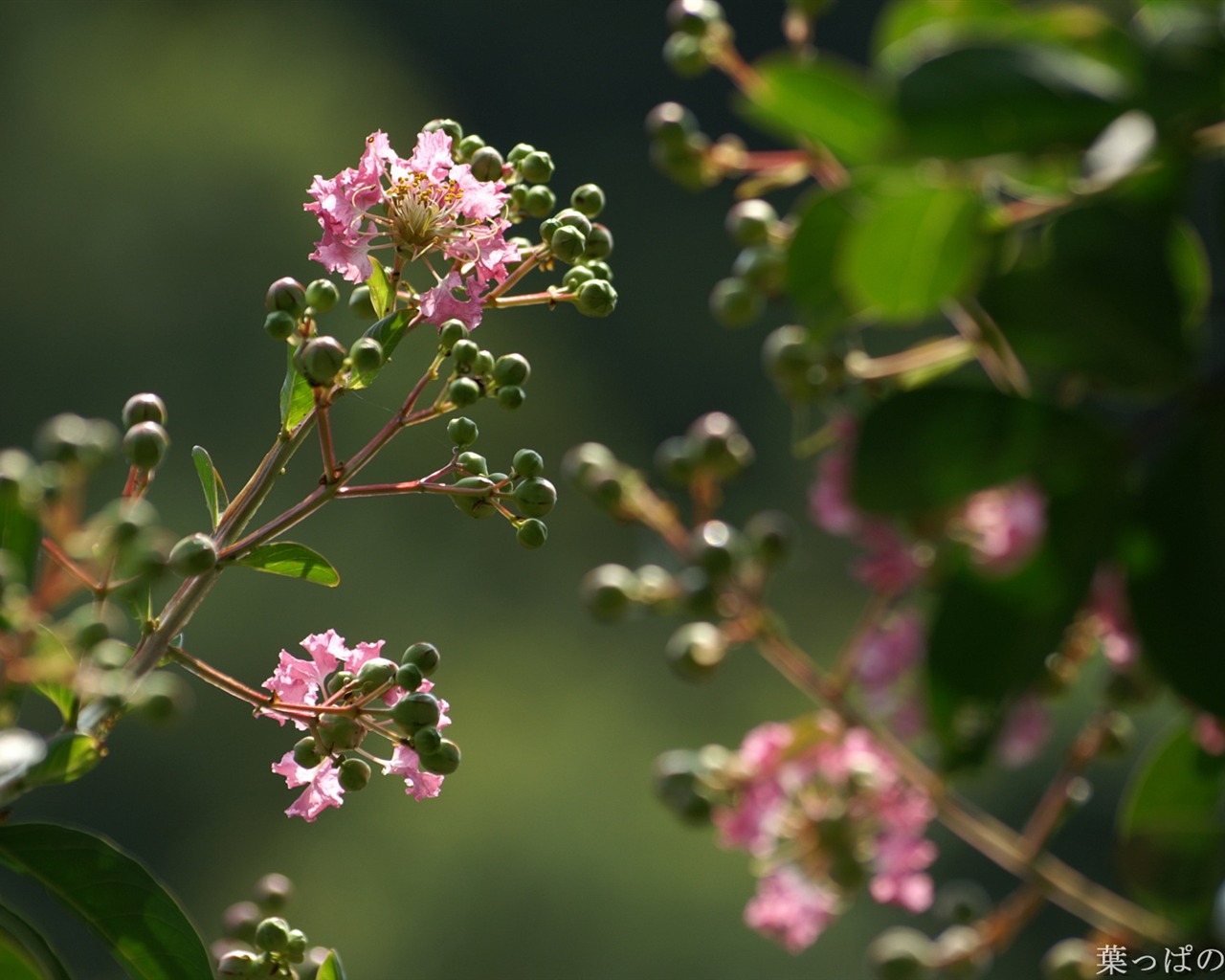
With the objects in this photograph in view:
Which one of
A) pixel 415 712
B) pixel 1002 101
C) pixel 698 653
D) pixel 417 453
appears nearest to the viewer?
pixel 1002 101

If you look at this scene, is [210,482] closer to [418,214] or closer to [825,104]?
[418,214]

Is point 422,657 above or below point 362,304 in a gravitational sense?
below

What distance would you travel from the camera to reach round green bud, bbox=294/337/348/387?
473 mm

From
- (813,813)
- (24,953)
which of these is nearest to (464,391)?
(24,953)

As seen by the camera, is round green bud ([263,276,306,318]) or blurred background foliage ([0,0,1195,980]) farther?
blurred background foliage ([0,0,1195,980])

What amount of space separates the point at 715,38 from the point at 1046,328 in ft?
0.77

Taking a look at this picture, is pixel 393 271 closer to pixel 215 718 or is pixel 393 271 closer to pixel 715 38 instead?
pixel 715 38

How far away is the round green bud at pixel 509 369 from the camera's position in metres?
0.52

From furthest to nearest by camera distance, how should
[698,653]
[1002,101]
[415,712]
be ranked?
[698,653] → [415,712] → [1002,101]

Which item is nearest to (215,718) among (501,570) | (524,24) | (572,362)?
(501,570)

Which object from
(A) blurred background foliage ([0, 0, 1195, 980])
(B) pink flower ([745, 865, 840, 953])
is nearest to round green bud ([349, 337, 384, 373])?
(B) pink flower ([745, 865, 840, 953])

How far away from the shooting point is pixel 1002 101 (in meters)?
0.39

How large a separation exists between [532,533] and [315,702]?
0.10 m

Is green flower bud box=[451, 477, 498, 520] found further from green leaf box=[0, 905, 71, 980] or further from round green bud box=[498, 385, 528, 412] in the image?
green leaf box=[0, 905, 71, 980]
